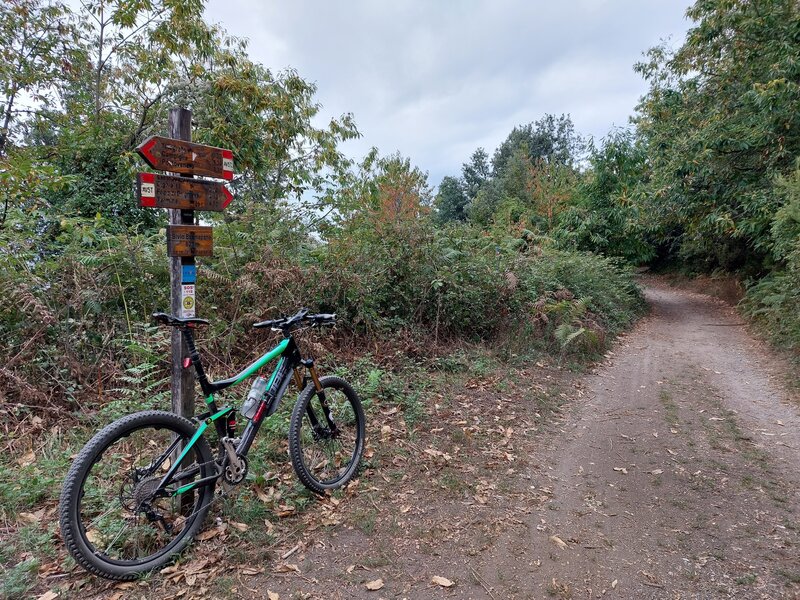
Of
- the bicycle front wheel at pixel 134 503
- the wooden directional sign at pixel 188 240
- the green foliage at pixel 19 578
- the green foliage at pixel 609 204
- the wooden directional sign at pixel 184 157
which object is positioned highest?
the green foliage at pixel 609 204

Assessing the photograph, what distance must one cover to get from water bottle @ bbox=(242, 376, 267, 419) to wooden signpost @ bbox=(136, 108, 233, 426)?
0.35 meters

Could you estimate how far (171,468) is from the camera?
2.46 meters

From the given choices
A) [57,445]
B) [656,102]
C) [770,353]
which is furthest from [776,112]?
[57,445]

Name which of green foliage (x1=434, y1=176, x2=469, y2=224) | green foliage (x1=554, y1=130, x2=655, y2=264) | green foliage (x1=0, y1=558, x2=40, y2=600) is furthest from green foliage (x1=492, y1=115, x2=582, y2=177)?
green foliage (x1=0, y1=558, x2=40, y2=600)

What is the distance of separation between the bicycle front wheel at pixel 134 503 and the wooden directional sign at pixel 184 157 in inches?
57.6

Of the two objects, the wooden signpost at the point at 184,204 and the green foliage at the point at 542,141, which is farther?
the green foliage at the point at 542,141

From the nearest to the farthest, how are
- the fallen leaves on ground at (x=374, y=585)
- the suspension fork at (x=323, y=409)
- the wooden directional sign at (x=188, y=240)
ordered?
1. the fallen leaves on ground at (x=374, y=585)
2. the wooden directional sign at (x=188, y=240)
3. the suspension fork at (x=323, y=409)

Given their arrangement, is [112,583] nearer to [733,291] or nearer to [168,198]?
[168,198]

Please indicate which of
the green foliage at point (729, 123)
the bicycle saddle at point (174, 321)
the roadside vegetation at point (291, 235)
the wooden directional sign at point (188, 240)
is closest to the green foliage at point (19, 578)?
the roadside vegetation at point (291, 235)

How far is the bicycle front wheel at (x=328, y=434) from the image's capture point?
309 centimetres

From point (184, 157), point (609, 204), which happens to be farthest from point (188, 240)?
point (609, 204)

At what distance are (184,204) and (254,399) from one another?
53.4 inches

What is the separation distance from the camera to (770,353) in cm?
800

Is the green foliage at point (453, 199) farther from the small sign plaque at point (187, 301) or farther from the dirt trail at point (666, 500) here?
the small sign plaque at point (187, 301)
